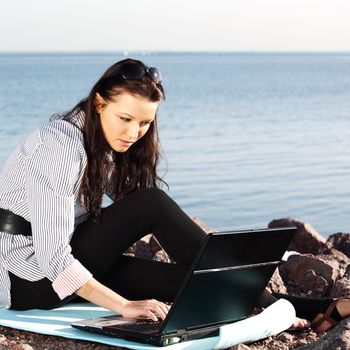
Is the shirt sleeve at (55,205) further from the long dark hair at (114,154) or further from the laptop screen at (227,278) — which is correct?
the laptop screen at (227,278)

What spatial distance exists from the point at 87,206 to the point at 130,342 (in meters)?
0.69

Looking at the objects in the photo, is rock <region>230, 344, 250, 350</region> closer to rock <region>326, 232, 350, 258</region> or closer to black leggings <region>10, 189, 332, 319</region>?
black leggings <region>10, 189, 332, 319</region>

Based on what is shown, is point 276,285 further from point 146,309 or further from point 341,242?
point 341,242

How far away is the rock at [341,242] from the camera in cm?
849

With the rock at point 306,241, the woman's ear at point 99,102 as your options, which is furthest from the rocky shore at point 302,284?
the woman's ear at point 99,102

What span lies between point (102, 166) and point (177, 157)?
35.6 feet

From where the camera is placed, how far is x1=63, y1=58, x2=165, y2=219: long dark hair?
4.79m

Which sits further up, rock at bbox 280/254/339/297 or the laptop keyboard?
the laptop keyboard

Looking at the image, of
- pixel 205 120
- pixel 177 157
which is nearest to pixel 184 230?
pixel 177 157

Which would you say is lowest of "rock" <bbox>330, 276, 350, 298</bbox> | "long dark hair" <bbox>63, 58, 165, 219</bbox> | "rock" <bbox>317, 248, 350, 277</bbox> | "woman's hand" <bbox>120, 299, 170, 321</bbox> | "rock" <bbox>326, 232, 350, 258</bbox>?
"rock" <bbox>326, 232, 350, 258</bbox>

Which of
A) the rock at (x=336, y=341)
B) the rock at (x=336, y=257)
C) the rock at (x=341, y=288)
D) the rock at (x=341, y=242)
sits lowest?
the rock at (x=341, y=242)

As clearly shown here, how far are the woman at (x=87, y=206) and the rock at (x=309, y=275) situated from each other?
39.6 inches

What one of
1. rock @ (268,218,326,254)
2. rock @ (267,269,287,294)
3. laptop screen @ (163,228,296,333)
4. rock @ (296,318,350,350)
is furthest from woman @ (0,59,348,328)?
rock @ (268,218,326,254)

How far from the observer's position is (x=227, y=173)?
45.8 feet
